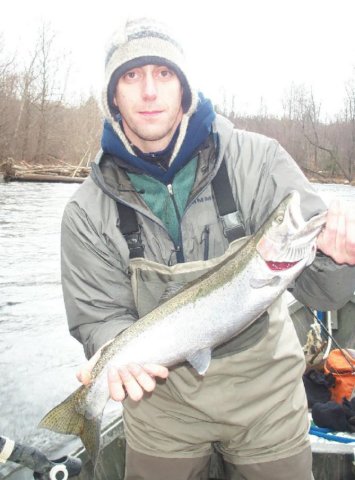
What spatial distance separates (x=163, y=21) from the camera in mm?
2441

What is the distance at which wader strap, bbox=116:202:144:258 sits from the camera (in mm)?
2240

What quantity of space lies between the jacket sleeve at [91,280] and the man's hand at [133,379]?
11.1 inches

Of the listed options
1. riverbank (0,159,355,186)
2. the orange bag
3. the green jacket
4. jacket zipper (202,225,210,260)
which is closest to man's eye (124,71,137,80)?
the green jacket

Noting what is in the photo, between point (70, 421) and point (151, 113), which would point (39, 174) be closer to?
point (151, 113)

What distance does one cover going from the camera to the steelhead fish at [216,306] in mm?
1771

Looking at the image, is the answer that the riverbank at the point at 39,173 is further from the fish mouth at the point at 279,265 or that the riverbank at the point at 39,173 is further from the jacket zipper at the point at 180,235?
the fish mouth at the point at 279,265

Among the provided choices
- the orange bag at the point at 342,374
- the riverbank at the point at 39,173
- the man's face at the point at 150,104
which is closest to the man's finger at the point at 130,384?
the man's face at the point at 150,104

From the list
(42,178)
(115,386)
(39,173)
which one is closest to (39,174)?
(39,173)

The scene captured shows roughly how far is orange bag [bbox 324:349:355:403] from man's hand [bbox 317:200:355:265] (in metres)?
2.15

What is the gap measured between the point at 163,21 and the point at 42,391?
408 cm

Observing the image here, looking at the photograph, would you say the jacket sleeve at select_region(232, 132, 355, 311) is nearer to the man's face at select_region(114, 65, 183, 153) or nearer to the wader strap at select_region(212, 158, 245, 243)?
the wader strap at select_region(212, 158, 245, 243)

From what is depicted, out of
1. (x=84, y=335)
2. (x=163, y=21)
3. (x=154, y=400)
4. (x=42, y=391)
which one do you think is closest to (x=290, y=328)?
(x=154, y=400)

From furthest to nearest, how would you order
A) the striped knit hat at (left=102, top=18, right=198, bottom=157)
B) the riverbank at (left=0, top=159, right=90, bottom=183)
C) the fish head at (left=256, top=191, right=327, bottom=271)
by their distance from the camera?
the riverbank at (left=0, top=159, right=90, bottom=183)
the striped knit hat at (left=102, top=18, right=198, bottom=157)
the fish head at (left=256, top=191, right=327, bottom=271)

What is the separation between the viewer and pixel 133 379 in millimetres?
1958
